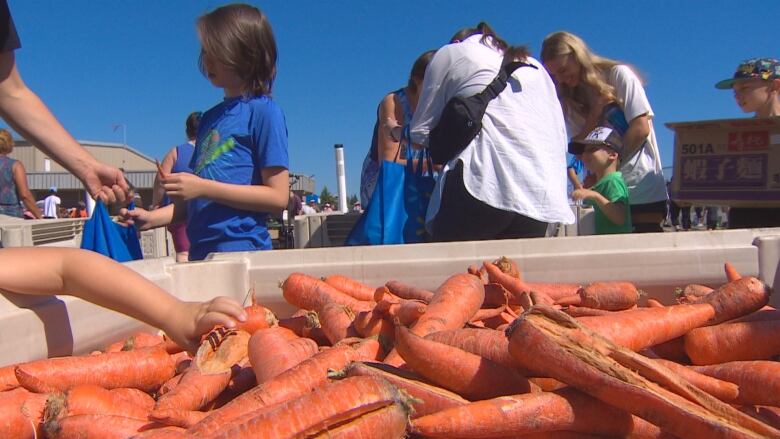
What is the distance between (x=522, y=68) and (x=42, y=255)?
1.99m

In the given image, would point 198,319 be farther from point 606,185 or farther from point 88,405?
point 606,185

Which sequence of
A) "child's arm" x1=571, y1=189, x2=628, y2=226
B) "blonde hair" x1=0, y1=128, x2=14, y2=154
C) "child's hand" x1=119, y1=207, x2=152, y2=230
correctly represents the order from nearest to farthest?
1. "child's hand" x1=119, y1=207, x2=152, y2=230
2. "child's arm" x1=571, y1=189, x2=628, y2=226
3. "blonde hair" x1=0, y1=128, x2=14, y2=154

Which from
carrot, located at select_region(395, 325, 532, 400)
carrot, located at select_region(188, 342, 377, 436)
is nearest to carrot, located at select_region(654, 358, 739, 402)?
carrot, located at select_region(395, 325, 532, 400)

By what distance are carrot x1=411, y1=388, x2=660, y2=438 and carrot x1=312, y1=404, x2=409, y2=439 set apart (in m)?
0.10

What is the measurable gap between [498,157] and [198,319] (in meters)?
1.54

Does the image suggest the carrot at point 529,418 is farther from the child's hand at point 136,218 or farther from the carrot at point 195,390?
the child's hand at point 136,218

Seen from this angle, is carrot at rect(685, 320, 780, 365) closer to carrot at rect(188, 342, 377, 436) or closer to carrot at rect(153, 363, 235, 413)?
carrot at rect(188, 342, 377, 436)

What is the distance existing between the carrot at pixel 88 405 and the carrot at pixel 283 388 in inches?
8.4

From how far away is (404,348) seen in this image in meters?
1.15

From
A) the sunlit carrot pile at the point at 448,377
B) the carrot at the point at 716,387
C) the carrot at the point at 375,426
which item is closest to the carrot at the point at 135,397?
the sunlit carrot pile at the point at 448,377

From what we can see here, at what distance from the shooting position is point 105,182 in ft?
6.09

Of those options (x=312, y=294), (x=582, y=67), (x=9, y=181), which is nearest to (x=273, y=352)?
(x=312, y=294)

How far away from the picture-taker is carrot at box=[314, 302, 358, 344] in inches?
65.1

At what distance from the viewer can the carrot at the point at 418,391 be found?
103 centimetres
